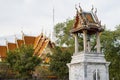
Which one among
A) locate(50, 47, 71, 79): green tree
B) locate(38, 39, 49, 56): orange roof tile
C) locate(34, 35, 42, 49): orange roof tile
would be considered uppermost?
locate(34, 35, 42, 49): orange roof tile

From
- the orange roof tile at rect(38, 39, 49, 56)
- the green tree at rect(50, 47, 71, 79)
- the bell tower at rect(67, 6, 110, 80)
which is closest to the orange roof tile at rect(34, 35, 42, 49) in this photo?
the orange roof tile at rect(38, 39, 49, 56)

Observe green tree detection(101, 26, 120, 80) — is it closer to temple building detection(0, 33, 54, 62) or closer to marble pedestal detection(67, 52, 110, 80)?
temple building detection(0, 33, 54, 62)

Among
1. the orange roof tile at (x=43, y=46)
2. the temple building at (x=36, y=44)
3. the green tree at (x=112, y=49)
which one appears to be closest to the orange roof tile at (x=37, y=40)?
the temple building at (x=36, y=44)

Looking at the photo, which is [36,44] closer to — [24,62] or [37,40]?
[37,40]

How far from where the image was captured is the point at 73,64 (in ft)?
64.8

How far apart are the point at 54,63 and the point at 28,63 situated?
111 inches

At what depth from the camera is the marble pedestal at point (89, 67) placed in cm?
1852

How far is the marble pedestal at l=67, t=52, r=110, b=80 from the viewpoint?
1852cm

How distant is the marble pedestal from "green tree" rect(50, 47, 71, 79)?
46.0 ft

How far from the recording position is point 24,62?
3375cm

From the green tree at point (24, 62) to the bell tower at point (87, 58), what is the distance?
1424cm

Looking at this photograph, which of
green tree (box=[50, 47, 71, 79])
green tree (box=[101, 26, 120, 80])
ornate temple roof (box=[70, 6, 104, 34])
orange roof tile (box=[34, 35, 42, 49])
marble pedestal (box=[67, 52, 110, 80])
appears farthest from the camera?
orange roof tile (box=[34, 35, 42, 49])

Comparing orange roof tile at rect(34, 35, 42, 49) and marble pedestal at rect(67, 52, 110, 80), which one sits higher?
orange roof tile at rect(34, 35, 42, 49)

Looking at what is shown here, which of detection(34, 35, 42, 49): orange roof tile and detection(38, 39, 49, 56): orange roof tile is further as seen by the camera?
detection(34, 35, 42, 49): orange roof tile
